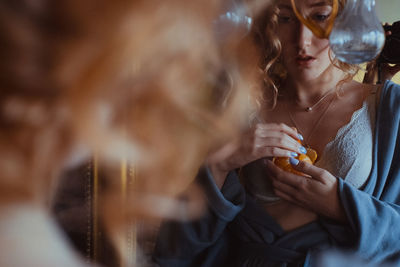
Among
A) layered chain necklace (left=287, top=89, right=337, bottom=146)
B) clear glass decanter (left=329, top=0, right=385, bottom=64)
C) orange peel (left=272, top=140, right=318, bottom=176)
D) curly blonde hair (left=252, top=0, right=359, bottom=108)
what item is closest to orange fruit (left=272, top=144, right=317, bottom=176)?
orange peel (left=272, top=140, right=318, bottom=176)

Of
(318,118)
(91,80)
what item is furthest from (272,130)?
(91,80)

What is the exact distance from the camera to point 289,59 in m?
0.94

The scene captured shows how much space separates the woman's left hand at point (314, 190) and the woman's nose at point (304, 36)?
283 millimetres

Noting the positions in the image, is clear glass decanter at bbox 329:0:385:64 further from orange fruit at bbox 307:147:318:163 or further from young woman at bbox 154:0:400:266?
orange fruit at bbox 307:147:318:163

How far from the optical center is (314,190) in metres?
0.72

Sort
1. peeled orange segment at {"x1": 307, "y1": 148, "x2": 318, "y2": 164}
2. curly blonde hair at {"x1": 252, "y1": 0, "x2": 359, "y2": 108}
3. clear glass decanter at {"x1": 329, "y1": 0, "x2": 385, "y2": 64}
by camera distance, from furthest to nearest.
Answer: curly blonde hair at {"x1": 252, "y1": 0, "x2": 359, "y2": 108} → peeled orange segment at {"x1": 307, "y1": 148, "x2": 318, "y2": 164} → clear glass decanter at {"x1": 329, "y1": 0, "x2": 385, "y2": 64}

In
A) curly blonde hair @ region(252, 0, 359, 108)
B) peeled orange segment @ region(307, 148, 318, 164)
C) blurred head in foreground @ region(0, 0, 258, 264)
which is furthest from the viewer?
curly blonde hair @ region(252, 0, 359, 108)

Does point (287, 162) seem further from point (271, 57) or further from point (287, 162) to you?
point (271, 57)

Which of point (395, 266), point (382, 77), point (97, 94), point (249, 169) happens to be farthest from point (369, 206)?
point (97, 94)

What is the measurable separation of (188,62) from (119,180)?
0.12 m

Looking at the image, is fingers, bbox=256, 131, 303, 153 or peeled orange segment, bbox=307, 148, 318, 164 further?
peeled orange segment, bbox=307, 148, 318, 164

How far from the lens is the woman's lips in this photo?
0.90 meters

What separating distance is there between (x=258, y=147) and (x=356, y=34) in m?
0.38

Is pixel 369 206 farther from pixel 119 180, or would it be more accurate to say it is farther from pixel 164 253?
pixel 119 180
